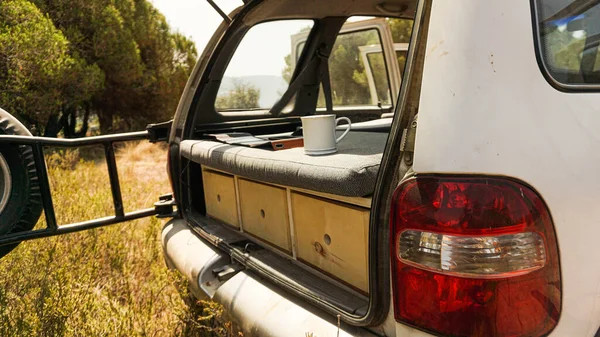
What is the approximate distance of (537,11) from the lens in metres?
0.85

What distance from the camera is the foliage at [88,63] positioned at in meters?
5.84

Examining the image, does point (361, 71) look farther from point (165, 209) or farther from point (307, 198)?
point (307, 198)

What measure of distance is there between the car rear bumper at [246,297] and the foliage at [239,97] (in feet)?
2.88

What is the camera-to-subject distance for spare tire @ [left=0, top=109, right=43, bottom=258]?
78.2 inches

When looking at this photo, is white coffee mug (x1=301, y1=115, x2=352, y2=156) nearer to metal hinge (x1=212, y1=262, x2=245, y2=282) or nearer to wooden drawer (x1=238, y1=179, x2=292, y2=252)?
wooden drawer (x1=238, y1=179, x2=292, y2=252)

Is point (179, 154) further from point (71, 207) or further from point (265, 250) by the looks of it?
point (71, 207)

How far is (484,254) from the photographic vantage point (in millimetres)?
856

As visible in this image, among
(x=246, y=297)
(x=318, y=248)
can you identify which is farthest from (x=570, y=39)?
(x=246, y=297)

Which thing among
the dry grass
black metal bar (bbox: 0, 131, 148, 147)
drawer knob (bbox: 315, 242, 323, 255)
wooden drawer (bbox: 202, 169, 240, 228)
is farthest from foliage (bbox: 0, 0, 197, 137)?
drawer knob (bbox: 315, 242, 323, 255)

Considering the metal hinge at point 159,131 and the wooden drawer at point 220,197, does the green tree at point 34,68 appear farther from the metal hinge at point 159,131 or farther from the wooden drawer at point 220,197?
the wooden drawer at point 220,197

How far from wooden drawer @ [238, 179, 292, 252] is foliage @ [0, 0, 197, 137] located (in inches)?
193

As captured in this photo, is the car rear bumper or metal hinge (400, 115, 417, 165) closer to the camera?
metal hinge (400, 115, 417, 165)

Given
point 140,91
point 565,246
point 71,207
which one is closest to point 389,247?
point 565,246

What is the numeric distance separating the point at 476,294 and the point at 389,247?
8.6 inches
